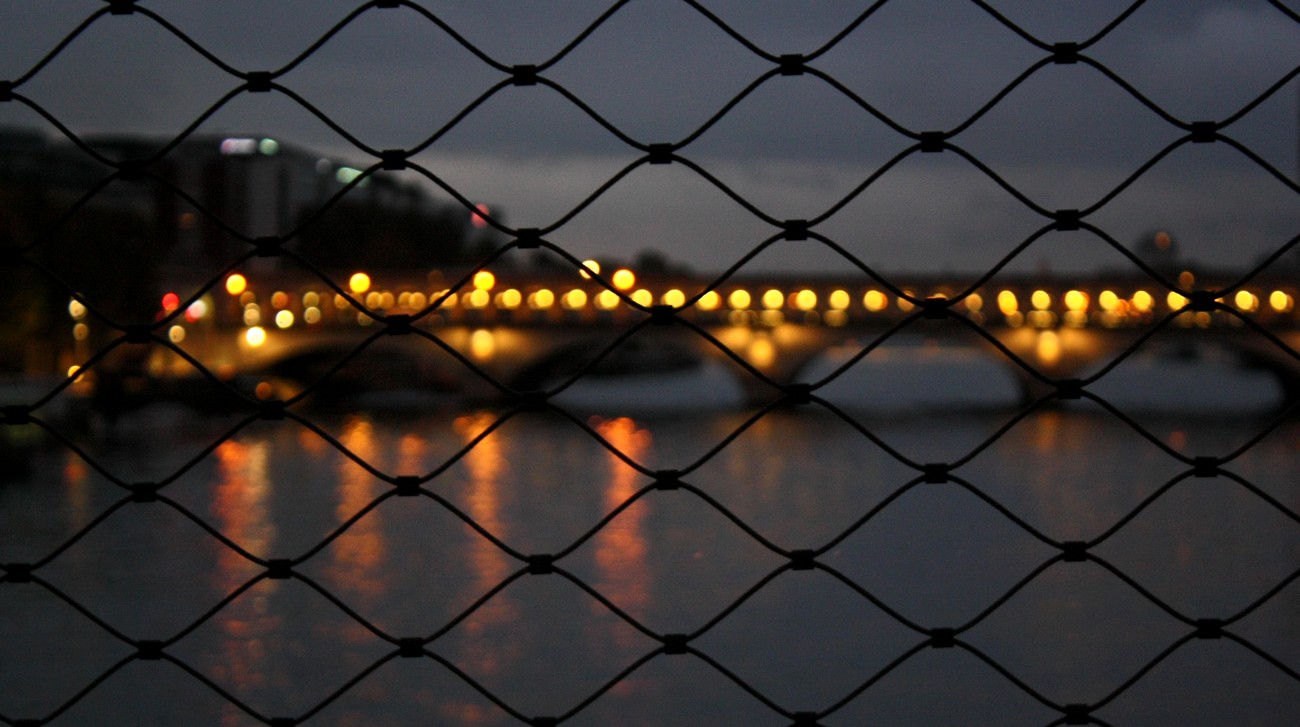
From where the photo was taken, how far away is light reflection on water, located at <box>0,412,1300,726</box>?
580 centimetres

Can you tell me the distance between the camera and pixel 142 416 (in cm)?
2495

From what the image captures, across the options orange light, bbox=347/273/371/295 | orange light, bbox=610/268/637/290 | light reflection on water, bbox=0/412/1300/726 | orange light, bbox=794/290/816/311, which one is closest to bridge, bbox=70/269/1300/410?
orange light, bbox=794/290/816/311

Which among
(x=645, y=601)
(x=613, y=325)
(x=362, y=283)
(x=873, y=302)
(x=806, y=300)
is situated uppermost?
(x=873, y=302)

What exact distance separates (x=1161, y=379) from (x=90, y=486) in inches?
2024

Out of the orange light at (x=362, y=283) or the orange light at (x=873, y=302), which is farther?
the orange light at (x=873, y=302)

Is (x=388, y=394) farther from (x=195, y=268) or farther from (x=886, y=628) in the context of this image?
(x=886, y=628)

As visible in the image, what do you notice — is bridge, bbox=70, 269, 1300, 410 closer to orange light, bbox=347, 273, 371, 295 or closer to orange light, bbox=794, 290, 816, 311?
orange light, bbox=794, 290, 816, 311

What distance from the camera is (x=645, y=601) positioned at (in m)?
7.54

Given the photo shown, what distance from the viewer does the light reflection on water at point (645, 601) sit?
5.80m

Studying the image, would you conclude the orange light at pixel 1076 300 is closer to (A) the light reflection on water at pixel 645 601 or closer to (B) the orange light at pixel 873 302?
(B) the orange light at pixel 873 302

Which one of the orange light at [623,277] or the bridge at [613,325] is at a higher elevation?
the bridge at [613,325]

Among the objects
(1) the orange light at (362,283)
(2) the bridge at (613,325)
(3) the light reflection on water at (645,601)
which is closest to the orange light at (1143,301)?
(2) the bridge at (613,325)

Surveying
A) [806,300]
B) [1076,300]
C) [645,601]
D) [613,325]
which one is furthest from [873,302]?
[645,601]

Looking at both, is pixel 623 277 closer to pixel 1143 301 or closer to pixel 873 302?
pixel 873 302
